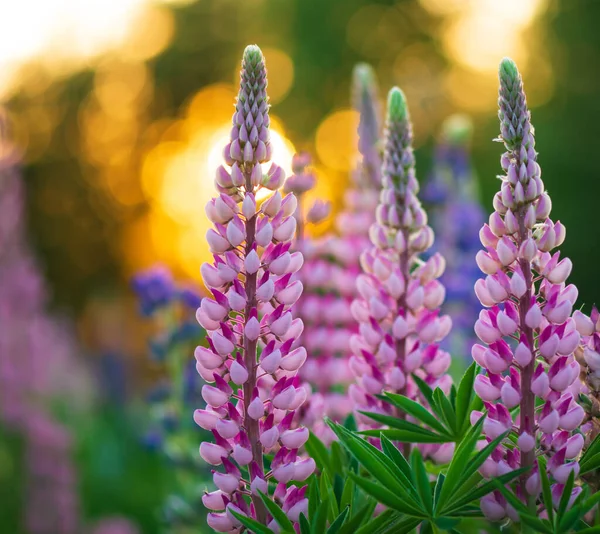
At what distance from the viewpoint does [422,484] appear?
111 cm

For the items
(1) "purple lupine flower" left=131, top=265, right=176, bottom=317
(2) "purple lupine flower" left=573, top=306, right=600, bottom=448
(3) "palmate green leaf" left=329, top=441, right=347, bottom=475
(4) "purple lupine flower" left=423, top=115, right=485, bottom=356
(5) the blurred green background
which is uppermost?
(5) the blurred green background

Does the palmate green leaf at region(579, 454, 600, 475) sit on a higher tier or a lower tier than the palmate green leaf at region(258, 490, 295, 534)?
higher

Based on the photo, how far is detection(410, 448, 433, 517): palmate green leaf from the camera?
43.6 inches

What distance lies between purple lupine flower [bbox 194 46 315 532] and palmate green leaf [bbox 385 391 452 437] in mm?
141

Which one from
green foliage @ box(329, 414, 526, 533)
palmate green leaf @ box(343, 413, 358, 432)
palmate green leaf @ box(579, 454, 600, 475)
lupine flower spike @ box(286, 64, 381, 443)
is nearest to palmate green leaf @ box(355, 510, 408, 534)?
green foliage @ box(329, 414, 526, 533)

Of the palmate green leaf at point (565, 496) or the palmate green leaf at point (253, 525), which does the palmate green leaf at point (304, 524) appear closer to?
the palmate green leaf at point (253, 525)

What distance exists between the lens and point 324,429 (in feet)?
5.43

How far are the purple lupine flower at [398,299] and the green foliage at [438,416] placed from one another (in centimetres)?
14

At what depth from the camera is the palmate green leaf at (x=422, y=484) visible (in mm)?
1108

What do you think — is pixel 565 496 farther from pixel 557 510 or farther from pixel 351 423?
pixel 351 423

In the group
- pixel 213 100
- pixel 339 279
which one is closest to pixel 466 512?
pixel 339 279

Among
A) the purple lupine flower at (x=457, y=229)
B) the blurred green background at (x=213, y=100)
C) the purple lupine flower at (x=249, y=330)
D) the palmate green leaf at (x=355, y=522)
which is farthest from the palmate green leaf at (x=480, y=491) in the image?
the blurred green background at (x=213, y=100)

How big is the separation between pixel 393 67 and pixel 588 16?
17.6 feet

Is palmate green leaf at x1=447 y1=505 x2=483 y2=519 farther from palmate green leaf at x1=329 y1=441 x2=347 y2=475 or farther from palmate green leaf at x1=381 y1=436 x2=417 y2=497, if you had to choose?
palmate green leaf at x1=329 y1=441 x2=347 y2=475
